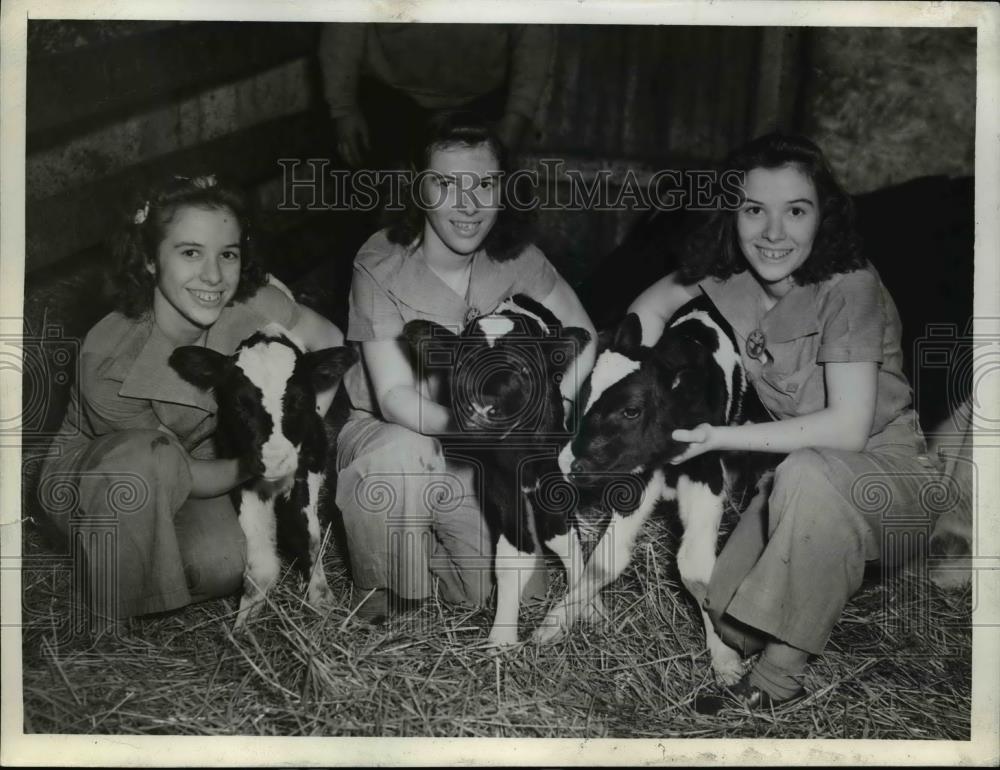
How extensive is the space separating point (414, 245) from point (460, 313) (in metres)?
0.24

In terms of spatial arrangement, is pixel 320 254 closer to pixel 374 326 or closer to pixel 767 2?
pixel 374 326

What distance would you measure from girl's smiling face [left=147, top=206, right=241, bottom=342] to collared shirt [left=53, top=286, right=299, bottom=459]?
44 mm

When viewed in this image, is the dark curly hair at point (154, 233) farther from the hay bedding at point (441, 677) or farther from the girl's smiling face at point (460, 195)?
the hay bedding at point (441, 677)

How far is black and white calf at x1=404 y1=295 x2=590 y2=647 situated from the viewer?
3.03 m

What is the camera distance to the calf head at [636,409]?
10.0ft

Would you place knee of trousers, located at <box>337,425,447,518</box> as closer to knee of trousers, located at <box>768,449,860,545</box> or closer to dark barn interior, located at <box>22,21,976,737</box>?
dark barn interior, located at <box>22,21,976,737</box>

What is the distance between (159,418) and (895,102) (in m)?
2.42

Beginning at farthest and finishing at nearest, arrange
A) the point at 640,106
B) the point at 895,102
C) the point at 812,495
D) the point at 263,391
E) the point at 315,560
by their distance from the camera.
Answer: the point at 640,106 → the point at 895,102 → the point at 315,560 → the point at 263,391 → the point at 812,495

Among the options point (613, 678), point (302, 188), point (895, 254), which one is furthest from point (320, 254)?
point (895, 254)

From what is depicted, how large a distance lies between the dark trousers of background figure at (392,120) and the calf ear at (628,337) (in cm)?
73

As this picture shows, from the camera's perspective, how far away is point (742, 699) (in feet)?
10.0

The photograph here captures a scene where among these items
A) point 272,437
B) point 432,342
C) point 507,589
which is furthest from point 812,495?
Result: point 272,437
